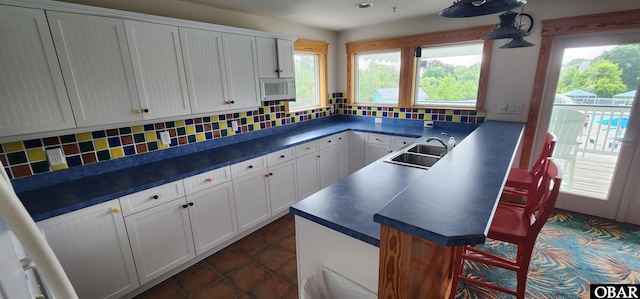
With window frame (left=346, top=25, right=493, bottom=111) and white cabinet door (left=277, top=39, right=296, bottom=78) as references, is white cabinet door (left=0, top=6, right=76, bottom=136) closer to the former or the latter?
white cabinet door (left=277, top=39, right=296, bottom=78)

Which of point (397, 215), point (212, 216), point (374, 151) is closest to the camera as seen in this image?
point (397, 215)

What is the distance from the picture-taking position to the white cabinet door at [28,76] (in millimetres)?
1480

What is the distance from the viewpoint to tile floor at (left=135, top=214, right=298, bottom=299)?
199 cm

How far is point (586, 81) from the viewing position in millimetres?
2676

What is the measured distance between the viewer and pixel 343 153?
379cm

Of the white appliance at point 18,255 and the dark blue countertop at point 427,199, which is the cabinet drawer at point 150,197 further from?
the white appliance at point 18,255

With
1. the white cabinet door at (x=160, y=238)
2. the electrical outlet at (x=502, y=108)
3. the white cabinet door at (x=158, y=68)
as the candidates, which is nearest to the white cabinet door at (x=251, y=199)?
the white cabinet door at (x=160, y=238)

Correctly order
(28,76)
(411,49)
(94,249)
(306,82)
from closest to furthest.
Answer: (28,76)
(94,249)
(411,49)
(306,82)

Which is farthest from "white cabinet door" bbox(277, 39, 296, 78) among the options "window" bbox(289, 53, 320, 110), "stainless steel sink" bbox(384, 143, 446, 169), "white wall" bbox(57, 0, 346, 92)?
"stainless steel sink" bbox(384, 143, 446, 169)

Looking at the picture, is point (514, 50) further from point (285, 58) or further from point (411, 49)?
point (285, 58)

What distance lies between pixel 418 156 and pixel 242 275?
1822 mm

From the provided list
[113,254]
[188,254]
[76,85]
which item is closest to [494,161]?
[188,254]

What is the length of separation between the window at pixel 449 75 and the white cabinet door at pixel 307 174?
5.58 ft

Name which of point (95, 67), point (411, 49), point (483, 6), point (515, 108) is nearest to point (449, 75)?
point (411, 49)
